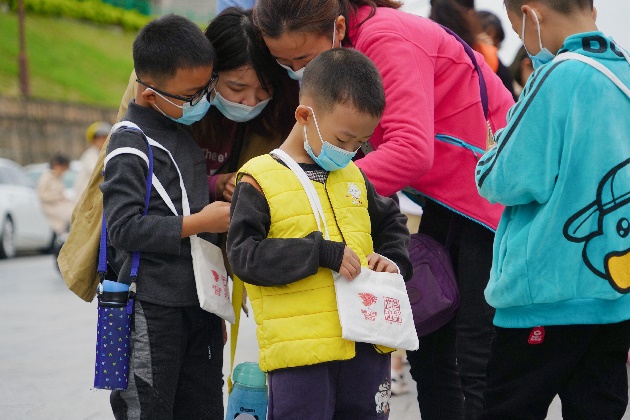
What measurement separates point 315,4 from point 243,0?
0.65 meters

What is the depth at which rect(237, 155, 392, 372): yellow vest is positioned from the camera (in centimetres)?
241

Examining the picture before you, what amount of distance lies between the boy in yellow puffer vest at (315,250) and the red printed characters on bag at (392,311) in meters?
0.11

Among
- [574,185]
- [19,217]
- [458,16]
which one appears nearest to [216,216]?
[574,185]

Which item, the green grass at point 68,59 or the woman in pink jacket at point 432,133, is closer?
the woman in pink jacket at point 432,133

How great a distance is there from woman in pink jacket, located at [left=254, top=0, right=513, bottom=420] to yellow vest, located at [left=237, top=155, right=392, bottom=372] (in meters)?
0.35

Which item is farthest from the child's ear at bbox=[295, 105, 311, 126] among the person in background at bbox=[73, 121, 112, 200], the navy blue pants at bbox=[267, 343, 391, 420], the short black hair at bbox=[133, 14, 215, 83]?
the person in background at bbox=[73, 121, 112, 200]

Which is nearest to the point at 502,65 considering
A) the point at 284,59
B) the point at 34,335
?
the point at 284,59

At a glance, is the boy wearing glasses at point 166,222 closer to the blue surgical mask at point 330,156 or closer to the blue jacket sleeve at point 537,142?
the blue surgical mask at point 330,156

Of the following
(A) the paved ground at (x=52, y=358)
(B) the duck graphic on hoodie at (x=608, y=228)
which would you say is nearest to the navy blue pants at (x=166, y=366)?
(B) the duck graphic on hoodie at (x=608, y=228)

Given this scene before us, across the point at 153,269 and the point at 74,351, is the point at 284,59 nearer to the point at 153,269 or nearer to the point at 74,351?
the point at 153,269

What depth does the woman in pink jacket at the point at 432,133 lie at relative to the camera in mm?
2754

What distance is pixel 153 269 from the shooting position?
2.81 m

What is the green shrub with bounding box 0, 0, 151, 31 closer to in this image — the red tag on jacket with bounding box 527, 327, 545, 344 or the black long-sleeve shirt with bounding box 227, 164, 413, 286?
the black long-sleeve shirt with bounding box 227, 164, 413, 286

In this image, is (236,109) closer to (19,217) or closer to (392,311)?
(392,311)
